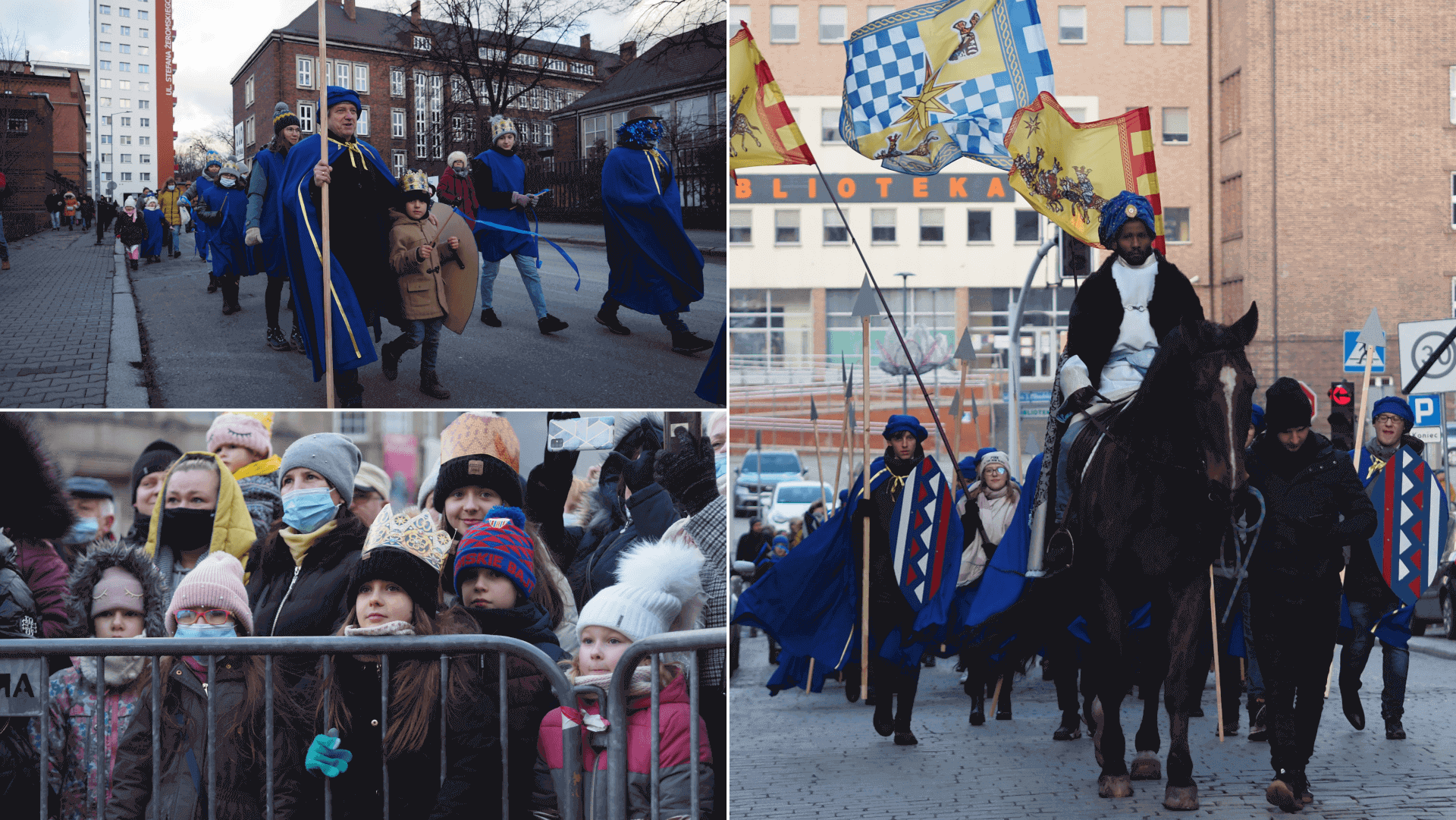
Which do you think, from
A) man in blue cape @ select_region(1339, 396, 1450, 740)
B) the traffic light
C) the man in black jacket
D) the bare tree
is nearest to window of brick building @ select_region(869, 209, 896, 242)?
the traffic light

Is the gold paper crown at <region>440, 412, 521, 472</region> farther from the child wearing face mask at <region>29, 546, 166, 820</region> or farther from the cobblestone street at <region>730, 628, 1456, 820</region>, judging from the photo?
the cobblestone street at <region>730, 628, 1456, 820</region>

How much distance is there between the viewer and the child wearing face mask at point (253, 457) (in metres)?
5.36

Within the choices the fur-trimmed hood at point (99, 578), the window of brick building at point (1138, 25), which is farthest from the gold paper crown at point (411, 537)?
the window of brick building at point (1138, 25)

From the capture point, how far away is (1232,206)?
4762cm

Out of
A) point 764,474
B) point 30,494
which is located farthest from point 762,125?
point 764,474

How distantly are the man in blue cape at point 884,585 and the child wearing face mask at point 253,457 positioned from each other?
12.2ft

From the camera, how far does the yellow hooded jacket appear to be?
18.1ft

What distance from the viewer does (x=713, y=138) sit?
17.8 feet

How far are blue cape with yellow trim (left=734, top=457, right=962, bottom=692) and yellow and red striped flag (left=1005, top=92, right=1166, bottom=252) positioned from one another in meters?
2.22

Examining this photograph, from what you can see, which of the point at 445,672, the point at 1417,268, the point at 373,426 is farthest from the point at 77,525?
the point at 1417,268

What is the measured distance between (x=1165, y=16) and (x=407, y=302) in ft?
156

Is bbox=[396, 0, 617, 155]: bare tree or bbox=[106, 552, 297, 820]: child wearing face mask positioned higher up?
bbox=[396, 0, 617, 155]: bare tree

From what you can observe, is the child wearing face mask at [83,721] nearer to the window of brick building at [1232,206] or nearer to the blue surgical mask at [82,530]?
the blue surgical mask at [82,530]

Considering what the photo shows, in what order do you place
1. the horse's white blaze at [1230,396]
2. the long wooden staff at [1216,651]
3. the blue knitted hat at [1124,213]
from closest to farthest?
the horse's white blaze at [1230,396] < the blue knitted hat at [1124,213] < the long wooden staff at [1216,651]
